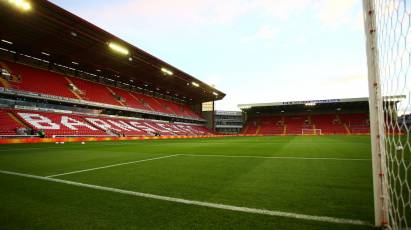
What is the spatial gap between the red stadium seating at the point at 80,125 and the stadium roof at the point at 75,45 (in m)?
6.69

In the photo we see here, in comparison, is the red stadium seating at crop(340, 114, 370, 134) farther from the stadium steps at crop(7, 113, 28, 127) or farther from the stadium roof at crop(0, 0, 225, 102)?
the stadium steps at crop(7, 113, 28, 127)

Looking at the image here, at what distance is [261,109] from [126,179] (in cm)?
5157

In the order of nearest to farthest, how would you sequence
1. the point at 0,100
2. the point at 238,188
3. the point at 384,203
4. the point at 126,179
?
1. the point at 384,203
2. the point at 238,188
3. the point at 126,179
4. the point at 0,100

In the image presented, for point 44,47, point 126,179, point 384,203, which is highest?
point 44,47

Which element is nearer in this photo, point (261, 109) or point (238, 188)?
point (238, 188)

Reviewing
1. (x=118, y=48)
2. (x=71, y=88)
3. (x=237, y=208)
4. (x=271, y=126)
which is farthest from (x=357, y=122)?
(x=237, y=208)

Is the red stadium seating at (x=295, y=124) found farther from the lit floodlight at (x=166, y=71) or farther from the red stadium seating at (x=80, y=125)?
the lit floodlight at (x=166, y=71)

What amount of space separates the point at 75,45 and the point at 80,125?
8317mm

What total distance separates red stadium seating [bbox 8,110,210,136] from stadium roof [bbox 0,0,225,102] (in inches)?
263

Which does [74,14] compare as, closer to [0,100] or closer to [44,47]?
[44,47]

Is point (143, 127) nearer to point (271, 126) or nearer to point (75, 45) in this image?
point (75, 45)

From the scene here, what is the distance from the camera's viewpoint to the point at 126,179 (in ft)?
14.1

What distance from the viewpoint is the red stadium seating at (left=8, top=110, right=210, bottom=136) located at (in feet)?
66.7

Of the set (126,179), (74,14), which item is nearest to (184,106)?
(74,14)
